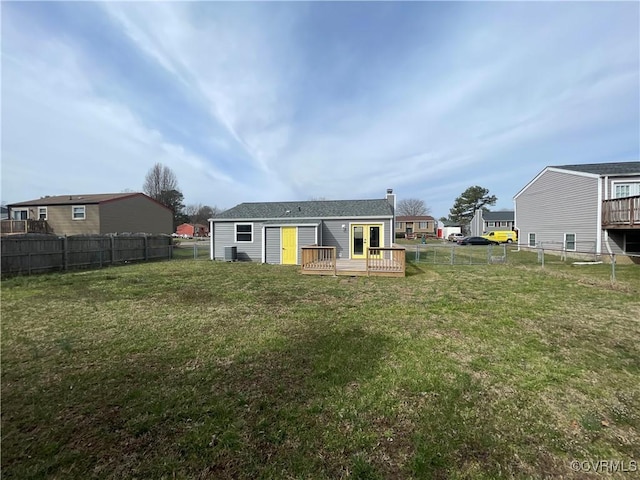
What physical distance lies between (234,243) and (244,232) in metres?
0.88

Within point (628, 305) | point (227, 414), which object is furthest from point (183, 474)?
point (628, 305)

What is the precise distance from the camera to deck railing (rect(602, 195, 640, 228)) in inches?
547

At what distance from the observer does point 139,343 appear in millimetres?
4559

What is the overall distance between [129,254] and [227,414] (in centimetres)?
1744

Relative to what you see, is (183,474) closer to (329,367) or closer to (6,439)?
(6,439)

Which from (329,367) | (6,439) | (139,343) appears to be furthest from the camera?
(139,343)

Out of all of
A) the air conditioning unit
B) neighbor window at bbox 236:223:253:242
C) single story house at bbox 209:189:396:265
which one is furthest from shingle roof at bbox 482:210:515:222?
the air conditioning unit

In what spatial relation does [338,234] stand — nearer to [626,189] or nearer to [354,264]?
[354,264]

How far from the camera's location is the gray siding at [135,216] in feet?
87.7

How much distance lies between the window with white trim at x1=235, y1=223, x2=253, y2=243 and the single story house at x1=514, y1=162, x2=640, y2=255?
62.2 ft

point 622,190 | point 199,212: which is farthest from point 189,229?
point 622,190

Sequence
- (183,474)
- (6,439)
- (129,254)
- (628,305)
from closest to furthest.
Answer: (183,474) < (6,439) < (628,305) < (129,254)

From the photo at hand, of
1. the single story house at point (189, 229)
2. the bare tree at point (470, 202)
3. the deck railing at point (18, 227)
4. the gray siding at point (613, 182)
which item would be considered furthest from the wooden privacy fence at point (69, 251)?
the bare tree at point (470, 202)

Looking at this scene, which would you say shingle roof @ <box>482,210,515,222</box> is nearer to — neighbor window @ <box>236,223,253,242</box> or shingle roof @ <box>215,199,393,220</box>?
shingle roof @ <box>215,199,393,220</box>
